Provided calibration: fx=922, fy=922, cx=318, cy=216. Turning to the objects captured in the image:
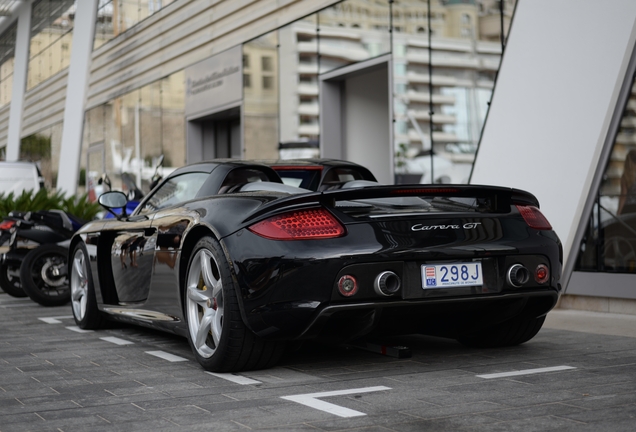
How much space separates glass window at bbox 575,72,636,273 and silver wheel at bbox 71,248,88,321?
4.47 metres

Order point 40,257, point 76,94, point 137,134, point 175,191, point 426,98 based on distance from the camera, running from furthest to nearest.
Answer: point 76,94 → point 137,134 → point 426,98 → point 40,257 → point 175,191

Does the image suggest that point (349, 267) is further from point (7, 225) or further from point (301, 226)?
point (7, 225)

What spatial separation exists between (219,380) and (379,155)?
984cm

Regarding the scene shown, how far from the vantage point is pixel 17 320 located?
8.41 m

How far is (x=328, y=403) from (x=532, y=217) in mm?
1830

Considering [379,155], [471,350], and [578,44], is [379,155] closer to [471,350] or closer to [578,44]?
[578,44]

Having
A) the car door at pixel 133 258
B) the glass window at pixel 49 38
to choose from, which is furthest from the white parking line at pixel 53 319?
the glass window at pixel 49 38

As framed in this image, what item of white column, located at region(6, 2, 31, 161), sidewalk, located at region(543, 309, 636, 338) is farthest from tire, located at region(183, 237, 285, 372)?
white column, located at region(6, 2, 31, 161)

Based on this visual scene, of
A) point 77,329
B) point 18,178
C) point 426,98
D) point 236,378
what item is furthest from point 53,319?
point 18,178

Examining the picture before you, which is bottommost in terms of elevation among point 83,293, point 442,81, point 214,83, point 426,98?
point 83,293

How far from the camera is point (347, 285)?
179 inches

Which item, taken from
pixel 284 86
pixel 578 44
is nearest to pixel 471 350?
pixel 578 44

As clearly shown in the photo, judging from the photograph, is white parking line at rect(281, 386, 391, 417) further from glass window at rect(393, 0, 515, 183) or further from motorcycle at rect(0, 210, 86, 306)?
glass window at rect(393, 0, 515, 183)

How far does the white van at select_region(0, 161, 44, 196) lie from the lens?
16.5 m
